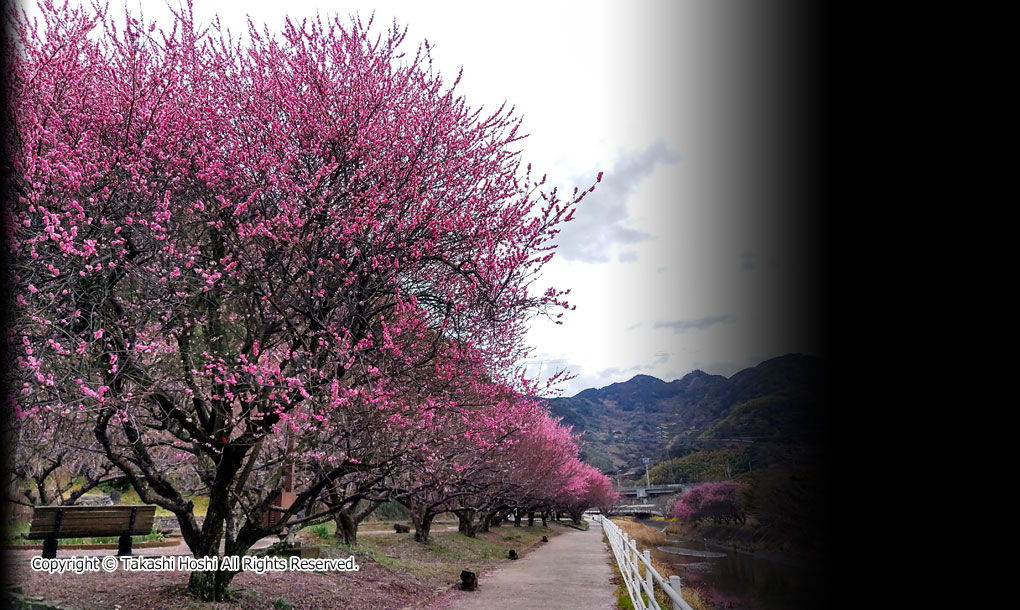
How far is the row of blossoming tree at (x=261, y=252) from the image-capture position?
532 cm

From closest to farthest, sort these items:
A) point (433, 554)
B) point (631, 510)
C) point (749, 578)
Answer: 1. point (749, 578)
2. point (433, 554)
3. point (631, 510)

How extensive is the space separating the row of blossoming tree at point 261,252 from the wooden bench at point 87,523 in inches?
79.6

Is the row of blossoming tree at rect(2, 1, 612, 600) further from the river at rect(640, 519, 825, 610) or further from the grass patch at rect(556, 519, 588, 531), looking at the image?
the grass patch at rect(556, 519, 588, 531)

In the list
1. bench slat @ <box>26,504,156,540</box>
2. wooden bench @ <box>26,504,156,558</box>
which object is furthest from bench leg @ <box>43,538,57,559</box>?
bench slat @ <box>26,504,156,540</box>

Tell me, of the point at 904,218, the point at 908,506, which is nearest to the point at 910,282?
the point at 904,218

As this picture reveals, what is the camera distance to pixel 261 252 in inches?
259

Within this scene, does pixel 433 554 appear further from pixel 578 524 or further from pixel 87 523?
pixel 578 524

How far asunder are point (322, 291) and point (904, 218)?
5712 millimetres

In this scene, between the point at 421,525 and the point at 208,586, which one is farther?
the point at 421,525

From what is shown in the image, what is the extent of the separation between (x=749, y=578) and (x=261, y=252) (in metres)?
10.4

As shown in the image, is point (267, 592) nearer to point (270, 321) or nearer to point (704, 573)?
point (270, 321)

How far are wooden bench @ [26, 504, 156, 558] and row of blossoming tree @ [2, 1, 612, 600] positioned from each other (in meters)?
2.02

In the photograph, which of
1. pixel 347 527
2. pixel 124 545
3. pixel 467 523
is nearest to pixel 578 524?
pixel 467 523

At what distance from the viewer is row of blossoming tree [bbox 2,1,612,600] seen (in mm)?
5316
